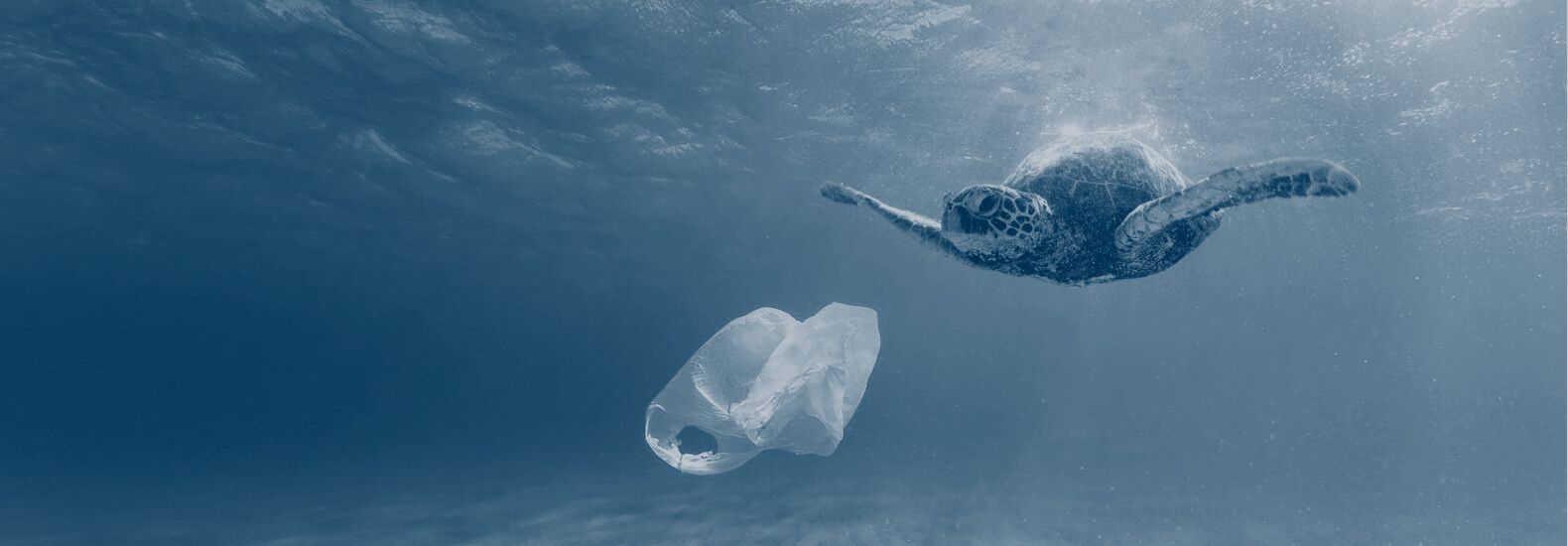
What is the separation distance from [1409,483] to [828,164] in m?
23.4

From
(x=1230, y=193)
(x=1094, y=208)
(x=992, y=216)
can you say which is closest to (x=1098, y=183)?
(x=1094, y=208)

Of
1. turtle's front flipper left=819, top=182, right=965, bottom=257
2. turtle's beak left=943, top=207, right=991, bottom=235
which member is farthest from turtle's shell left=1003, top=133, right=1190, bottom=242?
turtle's beak left=943, top=207, right=991, bottom=235

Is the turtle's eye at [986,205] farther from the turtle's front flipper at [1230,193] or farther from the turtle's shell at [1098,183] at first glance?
the turtle's shell at [1098,183]

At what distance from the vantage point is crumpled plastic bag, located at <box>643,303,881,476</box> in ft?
19.9

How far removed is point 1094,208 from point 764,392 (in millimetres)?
3170

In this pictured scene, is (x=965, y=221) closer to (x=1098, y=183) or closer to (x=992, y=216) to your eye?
(x=992, y=216)

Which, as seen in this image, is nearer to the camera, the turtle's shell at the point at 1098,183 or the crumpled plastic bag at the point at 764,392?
the turtle's shell at the point at 1098,183

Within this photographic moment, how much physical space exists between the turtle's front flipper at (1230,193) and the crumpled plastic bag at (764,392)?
269 cm

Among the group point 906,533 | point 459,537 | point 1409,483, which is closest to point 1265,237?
point 1409,483

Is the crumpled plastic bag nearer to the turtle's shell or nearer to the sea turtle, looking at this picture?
the sea turtle

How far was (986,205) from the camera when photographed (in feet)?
12.3

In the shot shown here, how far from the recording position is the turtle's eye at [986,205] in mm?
3725

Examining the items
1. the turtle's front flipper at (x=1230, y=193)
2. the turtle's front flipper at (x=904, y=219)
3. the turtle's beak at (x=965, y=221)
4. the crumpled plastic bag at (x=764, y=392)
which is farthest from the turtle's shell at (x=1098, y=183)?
the crumpled plastic bag at (x=764, y=392)

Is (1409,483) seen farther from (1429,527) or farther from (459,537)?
(459,537)
